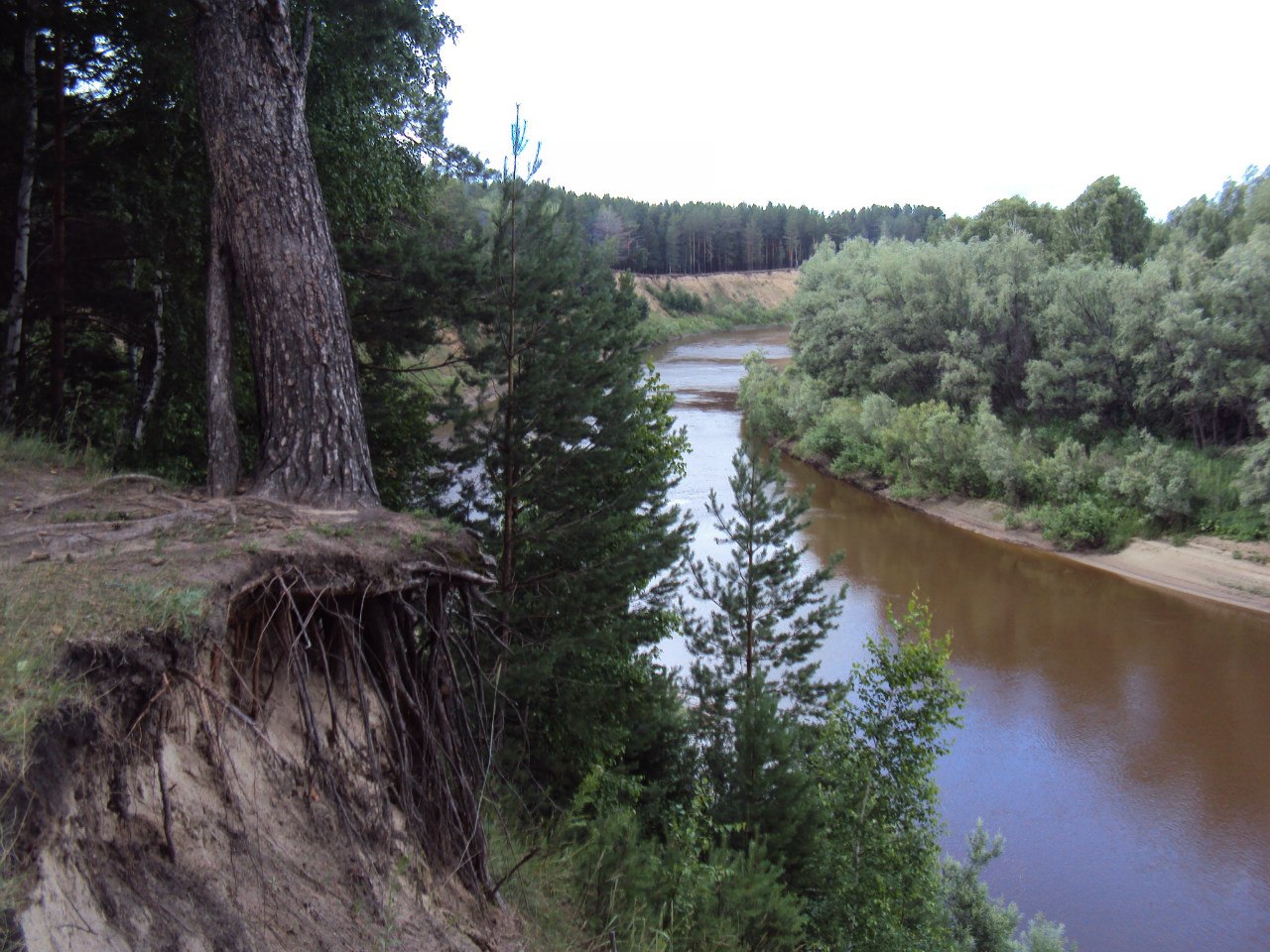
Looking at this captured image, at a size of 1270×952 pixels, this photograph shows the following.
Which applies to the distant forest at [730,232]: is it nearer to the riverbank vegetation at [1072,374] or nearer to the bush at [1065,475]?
the riverbank vegetation at [1072,374]

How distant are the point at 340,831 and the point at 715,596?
436 inches

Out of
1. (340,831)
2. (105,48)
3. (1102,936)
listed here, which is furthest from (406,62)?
(1102,936)

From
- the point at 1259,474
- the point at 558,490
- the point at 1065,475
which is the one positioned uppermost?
the point at 558,490

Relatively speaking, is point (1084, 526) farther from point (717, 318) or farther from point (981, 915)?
point (717, 318)

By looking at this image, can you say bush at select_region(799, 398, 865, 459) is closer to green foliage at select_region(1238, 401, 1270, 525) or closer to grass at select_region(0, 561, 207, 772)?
green foliage at select_region(1238, 401, 1270, 525)

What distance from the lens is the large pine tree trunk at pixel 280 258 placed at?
18.0 ft

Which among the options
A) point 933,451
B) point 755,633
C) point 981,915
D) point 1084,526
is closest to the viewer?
point 981,915

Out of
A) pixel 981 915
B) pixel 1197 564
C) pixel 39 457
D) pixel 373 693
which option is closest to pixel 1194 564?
pixel 1197 564

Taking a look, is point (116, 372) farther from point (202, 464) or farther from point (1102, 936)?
point (1102, 936)

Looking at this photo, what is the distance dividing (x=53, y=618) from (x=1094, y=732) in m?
17.0

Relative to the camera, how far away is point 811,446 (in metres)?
37.2

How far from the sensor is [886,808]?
11.8m

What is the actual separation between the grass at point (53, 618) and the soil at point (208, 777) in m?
0.05

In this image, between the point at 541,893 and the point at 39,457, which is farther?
the point at 39,457
